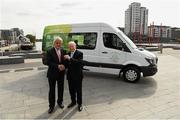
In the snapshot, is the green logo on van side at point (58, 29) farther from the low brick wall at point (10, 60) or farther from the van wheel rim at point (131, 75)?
the low brick wall at point (10, 60)

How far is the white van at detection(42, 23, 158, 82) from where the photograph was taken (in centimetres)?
760

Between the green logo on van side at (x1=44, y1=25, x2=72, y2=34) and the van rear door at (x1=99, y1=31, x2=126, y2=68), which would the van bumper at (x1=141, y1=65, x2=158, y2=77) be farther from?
the green logo on van side at (x1=44, y1=25, x2=72, y2=34)

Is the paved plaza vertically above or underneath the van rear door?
underneath

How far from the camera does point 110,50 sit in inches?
317

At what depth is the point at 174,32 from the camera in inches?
2827

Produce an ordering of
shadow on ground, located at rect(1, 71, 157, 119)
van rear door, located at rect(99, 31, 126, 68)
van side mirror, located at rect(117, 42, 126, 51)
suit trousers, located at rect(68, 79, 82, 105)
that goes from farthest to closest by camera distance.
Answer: van rear door, located at rect(99, 31, 126, 68), van side mirror, located at rect(117, 42, 126, 51), shadow on ground, located at rect(1, 71, 157, 119), suit trousers, located at rect(68, 79, 82, 105)

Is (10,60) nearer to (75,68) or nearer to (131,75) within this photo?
(131,75)

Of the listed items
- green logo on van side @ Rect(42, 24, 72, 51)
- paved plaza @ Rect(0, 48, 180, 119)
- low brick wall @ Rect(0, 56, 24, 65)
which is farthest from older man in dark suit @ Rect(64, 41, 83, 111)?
low brick wall @ Rect(0, 56, 24, 65)

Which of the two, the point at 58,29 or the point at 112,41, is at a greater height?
the point at 58,29

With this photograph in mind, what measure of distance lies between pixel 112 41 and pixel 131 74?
150 centimetres

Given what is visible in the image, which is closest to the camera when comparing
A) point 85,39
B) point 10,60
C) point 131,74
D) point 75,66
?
point 75,66

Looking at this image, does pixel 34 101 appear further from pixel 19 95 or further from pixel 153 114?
pixel 153 114

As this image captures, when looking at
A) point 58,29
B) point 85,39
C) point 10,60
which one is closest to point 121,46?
point 85,39

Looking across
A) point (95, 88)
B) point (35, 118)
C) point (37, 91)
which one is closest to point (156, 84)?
point (95, 88)
